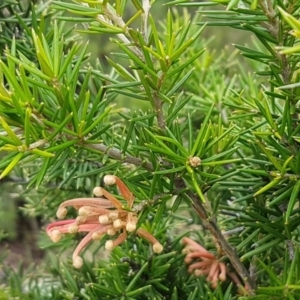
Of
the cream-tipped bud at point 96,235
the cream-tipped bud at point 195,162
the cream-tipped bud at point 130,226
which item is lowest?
the cream-tipped bud at point 96,235

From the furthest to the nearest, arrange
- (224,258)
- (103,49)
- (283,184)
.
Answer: (103,49), (224,258), (283,184)

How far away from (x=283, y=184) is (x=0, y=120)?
255 millimetres

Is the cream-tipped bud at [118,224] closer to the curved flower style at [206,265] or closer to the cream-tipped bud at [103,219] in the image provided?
the cream-tipped bud at [103,219]

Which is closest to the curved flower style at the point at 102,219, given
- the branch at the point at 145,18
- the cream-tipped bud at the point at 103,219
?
the cream-tipped bud at the point at 103,219

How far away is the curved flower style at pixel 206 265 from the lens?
564 millimetres

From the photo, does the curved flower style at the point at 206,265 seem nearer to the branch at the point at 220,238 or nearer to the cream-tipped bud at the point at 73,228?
the branch at the point at 220,238

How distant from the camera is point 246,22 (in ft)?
1.28

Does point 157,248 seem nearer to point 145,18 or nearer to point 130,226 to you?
point 130,226

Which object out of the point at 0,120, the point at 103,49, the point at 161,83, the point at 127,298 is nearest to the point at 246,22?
the point at 161,83

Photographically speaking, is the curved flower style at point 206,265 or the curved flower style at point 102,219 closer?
the curved flower style at point 102,219

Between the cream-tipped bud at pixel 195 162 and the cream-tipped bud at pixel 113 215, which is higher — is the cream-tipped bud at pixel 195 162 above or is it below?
above

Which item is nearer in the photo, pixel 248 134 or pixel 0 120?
pixel 0 120

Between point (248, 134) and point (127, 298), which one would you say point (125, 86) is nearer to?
point (248, 134)

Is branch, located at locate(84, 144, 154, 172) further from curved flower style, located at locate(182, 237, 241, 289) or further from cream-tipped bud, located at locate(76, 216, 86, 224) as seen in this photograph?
curved flower style, located at locate(182, 237, 241, 289)
